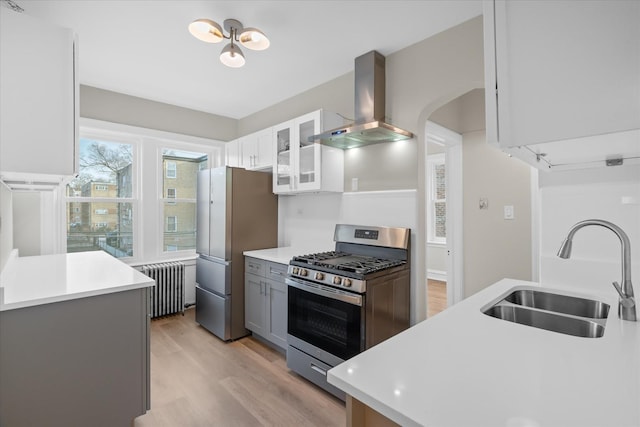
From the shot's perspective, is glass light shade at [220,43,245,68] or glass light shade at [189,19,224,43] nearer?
glass light shade at [189,19,224,43]

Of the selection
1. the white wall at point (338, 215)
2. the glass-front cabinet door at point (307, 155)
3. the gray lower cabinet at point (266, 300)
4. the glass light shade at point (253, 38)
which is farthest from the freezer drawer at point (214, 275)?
the glass light shade at point (253, 38)

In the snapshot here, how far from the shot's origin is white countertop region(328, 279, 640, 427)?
2.15ft

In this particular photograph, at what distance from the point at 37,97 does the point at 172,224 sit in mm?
3017

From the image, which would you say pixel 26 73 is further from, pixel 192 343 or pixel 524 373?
pixel 192 343

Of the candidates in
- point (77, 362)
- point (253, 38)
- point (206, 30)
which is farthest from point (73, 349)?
point (253, 38)

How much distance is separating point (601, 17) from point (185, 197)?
4.37m

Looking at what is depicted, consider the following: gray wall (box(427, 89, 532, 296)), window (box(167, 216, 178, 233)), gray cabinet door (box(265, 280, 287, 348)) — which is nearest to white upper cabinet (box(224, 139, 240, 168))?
window (box(167, 216, 178, 233))

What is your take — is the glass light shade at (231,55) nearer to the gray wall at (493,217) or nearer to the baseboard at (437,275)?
the gray wall at (493,217)

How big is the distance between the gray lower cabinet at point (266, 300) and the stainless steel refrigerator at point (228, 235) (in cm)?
12

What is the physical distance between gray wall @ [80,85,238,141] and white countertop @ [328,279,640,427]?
3.99 m

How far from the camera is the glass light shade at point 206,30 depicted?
2.05m

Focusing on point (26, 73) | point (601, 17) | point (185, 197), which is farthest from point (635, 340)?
point (185, 197)

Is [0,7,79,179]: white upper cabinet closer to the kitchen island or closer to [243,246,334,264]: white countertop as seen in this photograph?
the kitchen island

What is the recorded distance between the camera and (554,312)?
4.37 ft
